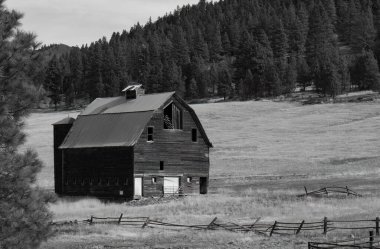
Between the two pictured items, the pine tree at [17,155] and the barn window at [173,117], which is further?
the barn window at [173,117]

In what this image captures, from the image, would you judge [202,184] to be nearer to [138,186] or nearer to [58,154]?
[138,186]

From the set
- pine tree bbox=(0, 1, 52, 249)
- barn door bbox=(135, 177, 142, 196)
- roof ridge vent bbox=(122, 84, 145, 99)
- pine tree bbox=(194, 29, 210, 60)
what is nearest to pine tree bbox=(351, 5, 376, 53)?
pine tree bbox=(194, 29, 210, 60)

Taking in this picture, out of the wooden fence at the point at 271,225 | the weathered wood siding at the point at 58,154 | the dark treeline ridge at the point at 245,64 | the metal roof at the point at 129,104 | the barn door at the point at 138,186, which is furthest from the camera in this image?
the dark treeline ridge at the point at 245,64

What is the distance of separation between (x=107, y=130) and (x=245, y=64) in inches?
3861

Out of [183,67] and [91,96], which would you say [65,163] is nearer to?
[91,96]

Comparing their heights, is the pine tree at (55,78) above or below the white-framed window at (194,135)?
above

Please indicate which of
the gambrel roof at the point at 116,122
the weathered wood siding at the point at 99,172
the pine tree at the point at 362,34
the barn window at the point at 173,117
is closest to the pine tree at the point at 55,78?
the pine tree at the point at 362,34

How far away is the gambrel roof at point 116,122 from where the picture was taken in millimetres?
49406

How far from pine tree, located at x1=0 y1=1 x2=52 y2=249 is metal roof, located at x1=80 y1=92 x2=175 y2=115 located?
33.5 m

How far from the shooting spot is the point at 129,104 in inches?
2108

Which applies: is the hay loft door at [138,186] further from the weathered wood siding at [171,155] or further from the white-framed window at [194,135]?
the white-framed window at [194,135]

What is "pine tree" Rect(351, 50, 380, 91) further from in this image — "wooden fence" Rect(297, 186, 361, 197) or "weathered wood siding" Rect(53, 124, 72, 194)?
"wooden fence" Rect(297, 186, 361, 197)

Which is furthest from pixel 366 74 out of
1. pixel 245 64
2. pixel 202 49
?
pixel 202 49

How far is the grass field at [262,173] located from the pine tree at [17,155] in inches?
223
